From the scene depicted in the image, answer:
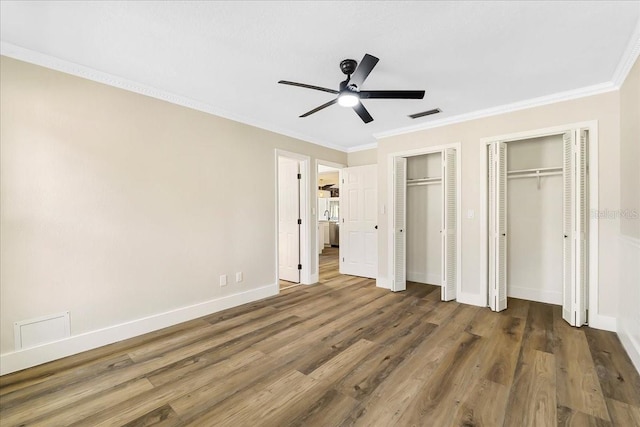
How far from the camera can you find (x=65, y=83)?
8.32ft

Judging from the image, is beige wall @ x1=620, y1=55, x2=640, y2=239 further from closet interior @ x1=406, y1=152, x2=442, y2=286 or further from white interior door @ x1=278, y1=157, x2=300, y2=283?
white interior door @ x1=278, y1=157, x2=300, y2=283

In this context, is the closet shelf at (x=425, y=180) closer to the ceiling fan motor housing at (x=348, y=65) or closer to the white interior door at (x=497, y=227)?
the white interior door at (x=497, y=227)

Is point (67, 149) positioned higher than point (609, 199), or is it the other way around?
point (67, 149)

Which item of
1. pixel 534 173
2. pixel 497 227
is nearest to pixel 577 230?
pixel 497 227

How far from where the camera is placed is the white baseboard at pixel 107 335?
2316mm

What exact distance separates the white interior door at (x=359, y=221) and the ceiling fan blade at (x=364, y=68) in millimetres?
2987

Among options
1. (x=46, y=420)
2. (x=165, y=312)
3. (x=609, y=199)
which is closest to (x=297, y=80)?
(x=165, y=312)

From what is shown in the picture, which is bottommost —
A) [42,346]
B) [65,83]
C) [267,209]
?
[42,346]

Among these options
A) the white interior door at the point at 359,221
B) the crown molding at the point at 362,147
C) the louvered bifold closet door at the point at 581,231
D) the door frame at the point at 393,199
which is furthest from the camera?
the crown molding at the point at 362,147

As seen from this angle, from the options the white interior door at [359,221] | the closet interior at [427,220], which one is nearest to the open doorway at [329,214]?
the white interior door at [359,221]

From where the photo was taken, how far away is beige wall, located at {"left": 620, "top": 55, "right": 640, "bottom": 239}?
7.76 ft

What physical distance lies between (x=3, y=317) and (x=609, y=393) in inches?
180

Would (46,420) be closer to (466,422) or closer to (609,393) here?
(466,422)

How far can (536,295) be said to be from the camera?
3910 millimetres
